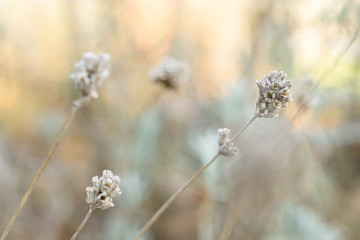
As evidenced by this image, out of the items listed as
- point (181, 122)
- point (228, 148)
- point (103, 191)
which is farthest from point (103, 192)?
point (181, 122)

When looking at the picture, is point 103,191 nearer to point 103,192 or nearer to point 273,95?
point 103,192

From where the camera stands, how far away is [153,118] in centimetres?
179

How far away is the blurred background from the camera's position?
4.58ft

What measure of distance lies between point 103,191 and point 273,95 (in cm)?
26

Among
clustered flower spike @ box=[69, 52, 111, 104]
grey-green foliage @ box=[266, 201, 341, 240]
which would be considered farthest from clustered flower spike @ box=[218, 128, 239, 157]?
grey-green foliage @ box=[266, 201, 341, 240]

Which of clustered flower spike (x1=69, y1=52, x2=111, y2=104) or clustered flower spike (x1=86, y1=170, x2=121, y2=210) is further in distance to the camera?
clustered flower spike (x1=69, y1=52, x2=111, y2=104)

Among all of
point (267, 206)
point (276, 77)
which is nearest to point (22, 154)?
point (267, 206)

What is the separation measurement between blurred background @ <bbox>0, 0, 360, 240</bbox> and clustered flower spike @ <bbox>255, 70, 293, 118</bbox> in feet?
1.33

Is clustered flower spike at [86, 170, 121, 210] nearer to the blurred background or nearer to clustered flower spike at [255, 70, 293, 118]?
clustered flower spike at [255, 70, 293, 118]

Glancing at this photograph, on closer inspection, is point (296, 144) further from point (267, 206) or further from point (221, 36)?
Answer: point (221, 36)

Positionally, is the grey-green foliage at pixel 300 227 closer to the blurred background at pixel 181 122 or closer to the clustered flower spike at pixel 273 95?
the blurred background at pixel 181 122

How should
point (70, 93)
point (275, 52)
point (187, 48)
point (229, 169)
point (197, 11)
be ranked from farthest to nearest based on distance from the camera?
point (197, 11) < point (187, 48) < point (70, 93) < point (275, 52) < point (229, 169)

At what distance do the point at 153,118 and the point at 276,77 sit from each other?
1188 millimetres

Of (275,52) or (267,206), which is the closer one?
(267,206)
